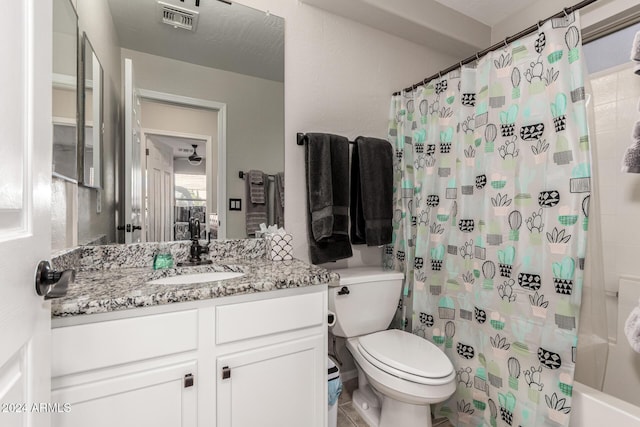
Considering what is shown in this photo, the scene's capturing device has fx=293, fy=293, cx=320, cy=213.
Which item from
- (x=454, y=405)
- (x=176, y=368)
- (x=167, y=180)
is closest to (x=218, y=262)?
(x=167, y=180)

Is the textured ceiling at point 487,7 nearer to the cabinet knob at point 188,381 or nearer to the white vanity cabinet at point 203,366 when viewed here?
the white vanity cabinet at point 203,366

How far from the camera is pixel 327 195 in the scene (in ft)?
5.38

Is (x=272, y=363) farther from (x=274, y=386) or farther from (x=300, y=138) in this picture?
(x=300, y=138)

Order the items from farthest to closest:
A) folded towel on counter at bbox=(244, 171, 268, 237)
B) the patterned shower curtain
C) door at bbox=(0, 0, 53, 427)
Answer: folded towel on counter at bbox=(244, 171, 268, 237)
the patterned shower curtain
door at bbox=(0, 0, 53, 427)

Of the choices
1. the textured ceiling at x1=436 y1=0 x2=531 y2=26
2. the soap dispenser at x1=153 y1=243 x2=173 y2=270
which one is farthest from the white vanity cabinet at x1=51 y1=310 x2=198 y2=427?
the textured ceiling at x1=436 y1=0 x2=531 y2=26

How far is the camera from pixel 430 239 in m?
1.68

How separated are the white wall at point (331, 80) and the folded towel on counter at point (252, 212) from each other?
0.15 m

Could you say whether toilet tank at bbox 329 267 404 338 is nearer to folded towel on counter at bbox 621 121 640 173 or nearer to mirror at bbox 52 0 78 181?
folded towel on counter at bbox 621 121 640 173

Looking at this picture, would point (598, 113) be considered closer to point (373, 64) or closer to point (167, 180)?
point (373, 64)

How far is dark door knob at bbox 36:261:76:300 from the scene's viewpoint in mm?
589

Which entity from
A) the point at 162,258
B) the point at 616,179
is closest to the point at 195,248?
the point at 162,258

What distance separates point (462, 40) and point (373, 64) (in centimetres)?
69

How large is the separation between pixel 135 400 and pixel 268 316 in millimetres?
462

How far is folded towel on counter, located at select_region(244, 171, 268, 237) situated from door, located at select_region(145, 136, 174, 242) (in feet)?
1.24
